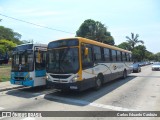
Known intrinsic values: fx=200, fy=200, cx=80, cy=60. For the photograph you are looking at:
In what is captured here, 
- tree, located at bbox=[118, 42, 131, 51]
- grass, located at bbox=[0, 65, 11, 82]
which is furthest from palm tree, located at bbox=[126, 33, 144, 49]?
grass, located at bbox=[0, 65, 11, 82]

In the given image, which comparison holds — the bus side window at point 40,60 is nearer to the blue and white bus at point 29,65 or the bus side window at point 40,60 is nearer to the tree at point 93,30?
the blue and white bus at point 29,65

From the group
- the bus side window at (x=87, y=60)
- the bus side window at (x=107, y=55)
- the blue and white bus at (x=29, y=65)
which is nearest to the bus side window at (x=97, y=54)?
the bus side window at (x=87, y=60)

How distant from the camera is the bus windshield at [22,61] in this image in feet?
38.5

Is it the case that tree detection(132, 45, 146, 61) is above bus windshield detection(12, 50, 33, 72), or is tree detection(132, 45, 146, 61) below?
above

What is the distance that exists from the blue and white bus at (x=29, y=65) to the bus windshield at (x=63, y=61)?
1.17m

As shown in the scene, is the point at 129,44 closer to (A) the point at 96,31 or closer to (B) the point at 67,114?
(A) the point at 96,31

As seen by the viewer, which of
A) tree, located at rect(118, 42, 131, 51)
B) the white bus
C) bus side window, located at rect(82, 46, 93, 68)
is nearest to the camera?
the white bus

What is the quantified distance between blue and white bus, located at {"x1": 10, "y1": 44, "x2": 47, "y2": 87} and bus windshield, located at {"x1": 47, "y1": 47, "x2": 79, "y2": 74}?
3.84 ft

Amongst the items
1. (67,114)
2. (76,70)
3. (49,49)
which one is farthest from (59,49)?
(67,114)

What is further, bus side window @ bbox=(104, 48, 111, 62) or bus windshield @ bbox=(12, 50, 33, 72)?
bus side window @ bbox=(104, 48, 111, 62)

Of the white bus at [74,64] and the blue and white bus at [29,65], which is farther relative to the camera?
the blue and white bus at [29,65]

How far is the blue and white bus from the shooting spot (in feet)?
38.3

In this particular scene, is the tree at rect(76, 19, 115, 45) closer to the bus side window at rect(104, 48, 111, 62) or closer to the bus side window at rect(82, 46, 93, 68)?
the bus side window at rect(104, 48, 111, 62)

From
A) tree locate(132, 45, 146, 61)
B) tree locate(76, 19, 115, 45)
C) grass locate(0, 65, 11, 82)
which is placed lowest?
grass locate(0, 65, 11, 82)
